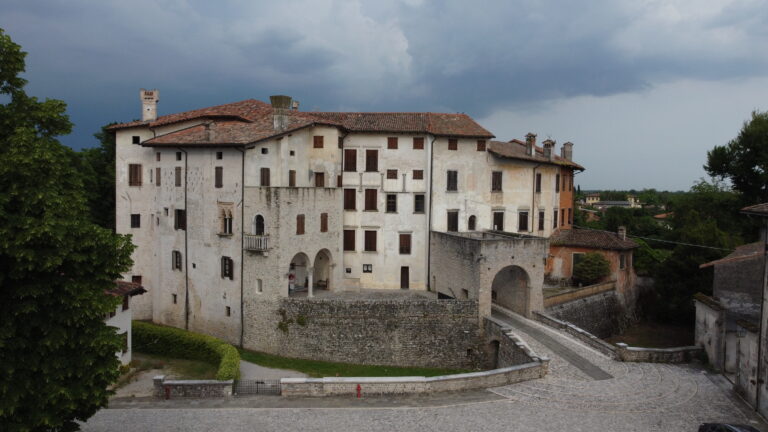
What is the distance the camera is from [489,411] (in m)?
19.4

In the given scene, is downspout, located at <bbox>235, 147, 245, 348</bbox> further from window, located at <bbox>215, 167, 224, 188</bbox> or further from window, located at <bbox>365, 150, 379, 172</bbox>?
window, located at <bbox>365, 150, 379, 172</bbox>

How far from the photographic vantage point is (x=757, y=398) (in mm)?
19703

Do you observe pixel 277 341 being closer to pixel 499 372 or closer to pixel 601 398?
pixel 499 372

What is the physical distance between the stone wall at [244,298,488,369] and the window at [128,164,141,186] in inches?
575

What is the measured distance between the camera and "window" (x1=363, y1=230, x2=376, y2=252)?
37969 millimetres

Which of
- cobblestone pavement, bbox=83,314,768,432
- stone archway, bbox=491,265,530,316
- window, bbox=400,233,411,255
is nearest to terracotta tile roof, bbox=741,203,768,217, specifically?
cobblestone pavement, bbox=83,314,768,432

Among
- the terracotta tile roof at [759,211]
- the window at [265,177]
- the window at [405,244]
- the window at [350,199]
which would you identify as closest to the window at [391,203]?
the window at [405,244]

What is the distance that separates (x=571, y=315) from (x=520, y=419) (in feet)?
62.8

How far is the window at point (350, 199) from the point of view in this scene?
3791cm

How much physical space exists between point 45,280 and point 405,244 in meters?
26.6

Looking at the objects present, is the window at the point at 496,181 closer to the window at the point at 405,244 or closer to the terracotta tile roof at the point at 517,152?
the terracotta tile roof at the point at 517,152

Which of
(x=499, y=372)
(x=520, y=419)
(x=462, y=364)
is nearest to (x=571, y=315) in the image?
(x=462, y=364)

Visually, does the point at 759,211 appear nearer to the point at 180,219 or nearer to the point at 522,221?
the point at 522,221

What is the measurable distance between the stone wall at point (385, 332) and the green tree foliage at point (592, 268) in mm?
13534
